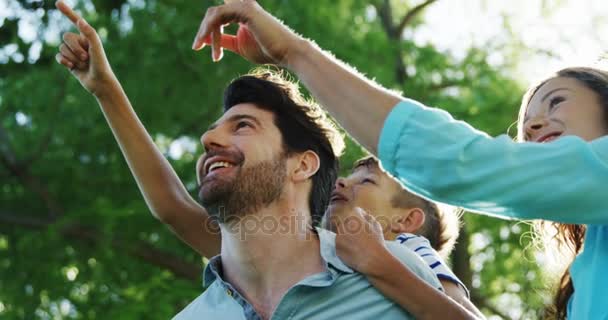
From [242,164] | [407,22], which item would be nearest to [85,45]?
[242,164]

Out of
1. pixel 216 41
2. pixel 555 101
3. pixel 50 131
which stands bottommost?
pixel 50 131

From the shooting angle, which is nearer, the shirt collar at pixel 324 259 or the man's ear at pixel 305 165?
the shirt collar at pixel 324 259

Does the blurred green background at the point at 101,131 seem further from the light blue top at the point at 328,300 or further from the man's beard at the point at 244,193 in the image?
the light blue top at the point at 328,300

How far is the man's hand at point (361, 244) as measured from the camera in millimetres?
2982

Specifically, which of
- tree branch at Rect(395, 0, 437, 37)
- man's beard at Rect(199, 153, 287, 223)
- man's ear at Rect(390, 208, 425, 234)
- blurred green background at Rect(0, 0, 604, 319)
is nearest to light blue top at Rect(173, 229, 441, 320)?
man's beard at Rect(199, 153, 287, 223)

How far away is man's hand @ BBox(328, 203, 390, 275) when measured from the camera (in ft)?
9.78

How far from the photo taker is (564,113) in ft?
6.69

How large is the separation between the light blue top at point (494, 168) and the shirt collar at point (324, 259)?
1.53 meters

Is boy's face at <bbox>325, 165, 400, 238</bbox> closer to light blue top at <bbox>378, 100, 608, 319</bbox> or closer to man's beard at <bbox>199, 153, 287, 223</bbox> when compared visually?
man's beard at <bbox>199, 153, 287, 223</bbox>

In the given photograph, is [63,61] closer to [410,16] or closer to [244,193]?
[244,193]

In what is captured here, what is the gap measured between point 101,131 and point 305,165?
5505 mm

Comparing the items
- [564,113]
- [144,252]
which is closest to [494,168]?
[564,113]

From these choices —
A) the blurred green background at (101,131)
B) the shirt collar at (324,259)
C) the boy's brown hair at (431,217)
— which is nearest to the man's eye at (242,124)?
the shirt collar at (324,259)

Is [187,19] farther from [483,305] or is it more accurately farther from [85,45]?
[85,45]
